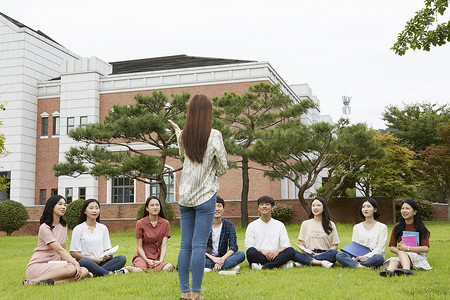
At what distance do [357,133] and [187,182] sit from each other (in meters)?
12.8

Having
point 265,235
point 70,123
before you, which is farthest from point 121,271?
point 70,123

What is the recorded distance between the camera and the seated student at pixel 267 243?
260 inches

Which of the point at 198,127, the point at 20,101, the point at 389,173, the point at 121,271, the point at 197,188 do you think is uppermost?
the point at 20,101

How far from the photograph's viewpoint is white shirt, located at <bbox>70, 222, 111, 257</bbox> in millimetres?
6230

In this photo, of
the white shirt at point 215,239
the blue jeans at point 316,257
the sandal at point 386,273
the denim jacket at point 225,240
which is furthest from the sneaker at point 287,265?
the sandal at point 386,273

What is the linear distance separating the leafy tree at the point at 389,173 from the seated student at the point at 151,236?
15471 mm

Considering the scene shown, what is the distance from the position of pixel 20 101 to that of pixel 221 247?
22294mm

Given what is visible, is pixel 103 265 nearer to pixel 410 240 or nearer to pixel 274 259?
pixel 274 259

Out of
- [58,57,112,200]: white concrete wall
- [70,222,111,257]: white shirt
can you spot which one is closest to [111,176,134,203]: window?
[58,57,112,200]: white concrete wall

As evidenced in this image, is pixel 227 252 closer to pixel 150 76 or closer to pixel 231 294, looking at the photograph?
pixel 231 294

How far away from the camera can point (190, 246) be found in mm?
4137

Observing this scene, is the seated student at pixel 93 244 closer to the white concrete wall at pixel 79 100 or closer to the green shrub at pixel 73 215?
the green shrub at pixel 73 215

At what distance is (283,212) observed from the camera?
20734 mm

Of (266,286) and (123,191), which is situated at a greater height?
(123,191)
